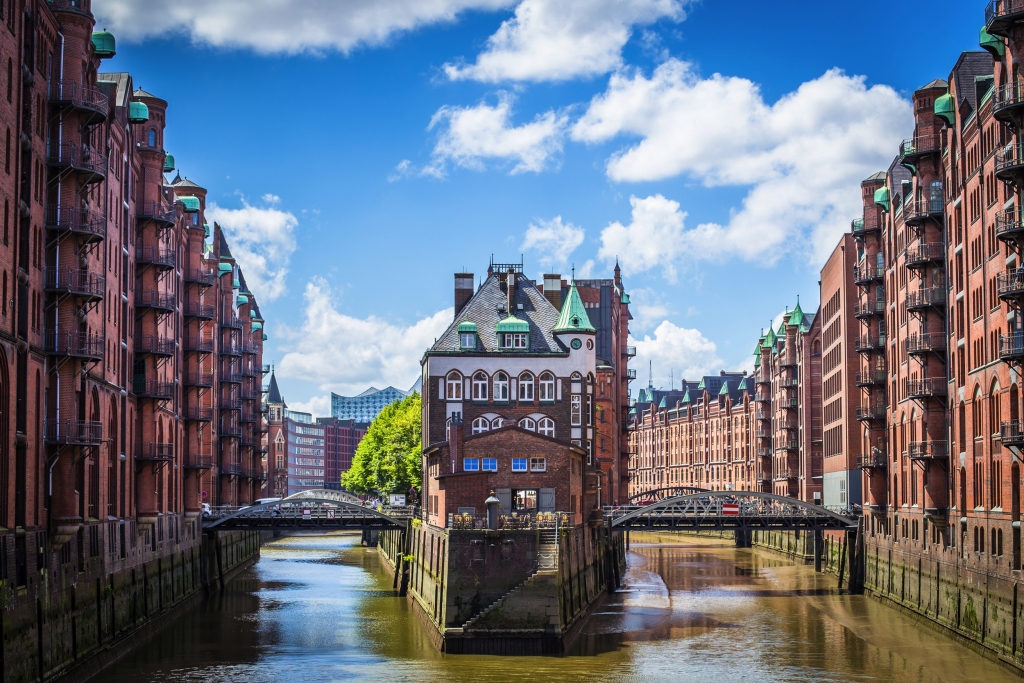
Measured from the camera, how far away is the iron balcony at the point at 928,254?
67875mm

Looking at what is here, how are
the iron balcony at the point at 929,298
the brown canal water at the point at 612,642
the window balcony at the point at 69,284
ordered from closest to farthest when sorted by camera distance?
the window balcony at the point at 69,284 → the brown canal water at the point at 612,642 → the iron balcony at the point at 929,298

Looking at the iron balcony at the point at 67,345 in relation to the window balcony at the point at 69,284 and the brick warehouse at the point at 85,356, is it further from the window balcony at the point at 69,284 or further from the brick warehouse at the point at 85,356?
the window balcony at the point at 69,284

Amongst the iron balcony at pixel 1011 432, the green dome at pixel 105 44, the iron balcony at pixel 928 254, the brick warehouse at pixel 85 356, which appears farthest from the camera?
the iron balcony at pixel 928 254

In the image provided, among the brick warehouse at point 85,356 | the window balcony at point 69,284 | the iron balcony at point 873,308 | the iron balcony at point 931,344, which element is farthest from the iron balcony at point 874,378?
the window balcony at point 69,284

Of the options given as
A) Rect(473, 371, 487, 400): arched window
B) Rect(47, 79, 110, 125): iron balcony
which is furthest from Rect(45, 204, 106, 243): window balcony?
Rect(473, 371, 487, 400): arched window

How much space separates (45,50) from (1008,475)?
126 feet

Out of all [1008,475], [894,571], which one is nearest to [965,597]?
[1008,475]

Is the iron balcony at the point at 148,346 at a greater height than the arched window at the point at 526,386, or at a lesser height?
greater

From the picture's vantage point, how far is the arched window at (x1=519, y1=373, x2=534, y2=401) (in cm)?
8756

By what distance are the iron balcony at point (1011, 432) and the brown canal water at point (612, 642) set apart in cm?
820

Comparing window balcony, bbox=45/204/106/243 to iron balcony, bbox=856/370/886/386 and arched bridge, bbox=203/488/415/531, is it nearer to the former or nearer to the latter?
arched bridge, bbox=203/488/415/531

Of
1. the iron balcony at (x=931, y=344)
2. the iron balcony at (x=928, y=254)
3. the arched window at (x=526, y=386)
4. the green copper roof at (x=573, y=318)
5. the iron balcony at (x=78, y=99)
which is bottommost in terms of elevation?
the arched window at (x=526, y=386)

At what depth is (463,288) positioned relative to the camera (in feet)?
320

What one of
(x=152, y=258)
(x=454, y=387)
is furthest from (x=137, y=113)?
(x=454, y=387)
